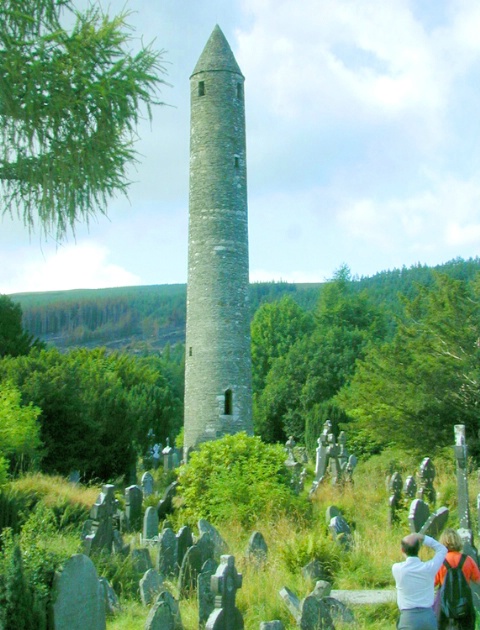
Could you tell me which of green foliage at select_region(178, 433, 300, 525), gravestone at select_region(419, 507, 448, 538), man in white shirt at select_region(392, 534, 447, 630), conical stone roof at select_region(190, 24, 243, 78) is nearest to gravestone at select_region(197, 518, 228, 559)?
green foliage at select_region(178, 433, 300, 525)

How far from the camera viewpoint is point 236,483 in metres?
13.1

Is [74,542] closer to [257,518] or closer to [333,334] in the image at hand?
[257,518]

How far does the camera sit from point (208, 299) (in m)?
21.9

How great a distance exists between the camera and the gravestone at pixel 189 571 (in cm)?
815

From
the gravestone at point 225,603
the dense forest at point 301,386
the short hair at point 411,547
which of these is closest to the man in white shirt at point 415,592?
the short hair at point 411,547

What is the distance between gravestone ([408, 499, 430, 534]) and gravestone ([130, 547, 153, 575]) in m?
3.28

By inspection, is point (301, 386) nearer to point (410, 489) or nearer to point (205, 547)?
point (410, 489)

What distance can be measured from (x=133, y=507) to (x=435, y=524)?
17.4ft

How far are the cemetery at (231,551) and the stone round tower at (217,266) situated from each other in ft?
20.2

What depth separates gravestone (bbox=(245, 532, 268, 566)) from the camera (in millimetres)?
8891

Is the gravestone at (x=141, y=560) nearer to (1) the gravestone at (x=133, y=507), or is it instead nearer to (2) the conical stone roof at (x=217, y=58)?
(1) the gravestone at (x=133, y=507)

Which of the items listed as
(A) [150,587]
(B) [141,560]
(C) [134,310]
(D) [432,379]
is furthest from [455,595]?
(C) [134,310]

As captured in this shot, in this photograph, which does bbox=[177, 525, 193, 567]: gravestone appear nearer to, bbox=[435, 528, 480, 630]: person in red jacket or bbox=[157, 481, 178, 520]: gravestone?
bbox=[435, 528, 480, 630]: person in red jacket

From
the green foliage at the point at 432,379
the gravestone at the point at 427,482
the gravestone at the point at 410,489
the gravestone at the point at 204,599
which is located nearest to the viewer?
the gravestone at the point at 204,599
